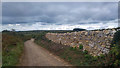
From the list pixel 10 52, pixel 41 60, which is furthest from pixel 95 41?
pixel 10 52

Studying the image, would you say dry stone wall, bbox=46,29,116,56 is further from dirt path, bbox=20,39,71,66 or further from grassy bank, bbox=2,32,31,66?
grassy bank, bbox=2,32,31,66

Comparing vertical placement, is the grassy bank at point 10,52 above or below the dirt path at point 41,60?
above

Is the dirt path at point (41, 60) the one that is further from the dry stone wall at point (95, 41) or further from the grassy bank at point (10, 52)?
the dry stone wall at point (95, 41)

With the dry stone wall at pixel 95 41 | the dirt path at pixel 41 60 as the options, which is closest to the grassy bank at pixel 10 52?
the dirt path at pixel 41 60

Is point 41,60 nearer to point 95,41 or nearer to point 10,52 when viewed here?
point 10,52

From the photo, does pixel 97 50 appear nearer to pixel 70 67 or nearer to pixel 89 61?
pixel 89 61

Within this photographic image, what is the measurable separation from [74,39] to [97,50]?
128 inches


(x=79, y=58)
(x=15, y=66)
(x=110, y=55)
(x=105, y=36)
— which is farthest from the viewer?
(x=105, y=36)

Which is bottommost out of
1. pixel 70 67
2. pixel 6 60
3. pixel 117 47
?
pixel 70 67

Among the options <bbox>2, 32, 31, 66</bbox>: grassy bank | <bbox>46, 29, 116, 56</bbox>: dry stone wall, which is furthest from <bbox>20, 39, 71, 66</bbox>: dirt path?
<bbox>46, 29, 116, 56</bbox>: dry stone wall

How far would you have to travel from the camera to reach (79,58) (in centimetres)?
745

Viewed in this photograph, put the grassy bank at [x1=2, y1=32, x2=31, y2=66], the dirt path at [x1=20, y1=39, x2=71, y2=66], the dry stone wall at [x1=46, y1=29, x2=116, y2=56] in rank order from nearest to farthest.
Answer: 1. the grassy bank at [x1=2, y1=32, x2=31, y2=66]
2. the dirt path at [x1=20, y1=39, x2=71, y2=66]
3. the dry stone wall at [x1=46, y1=29, x2=116, y2=56]

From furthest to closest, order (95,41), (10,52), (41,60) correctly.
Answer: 1. (95,41)
2. (10,52)
3. (41,60)

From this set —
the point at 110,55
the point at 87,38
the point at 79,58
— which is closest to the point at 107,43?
the point at 110,55
